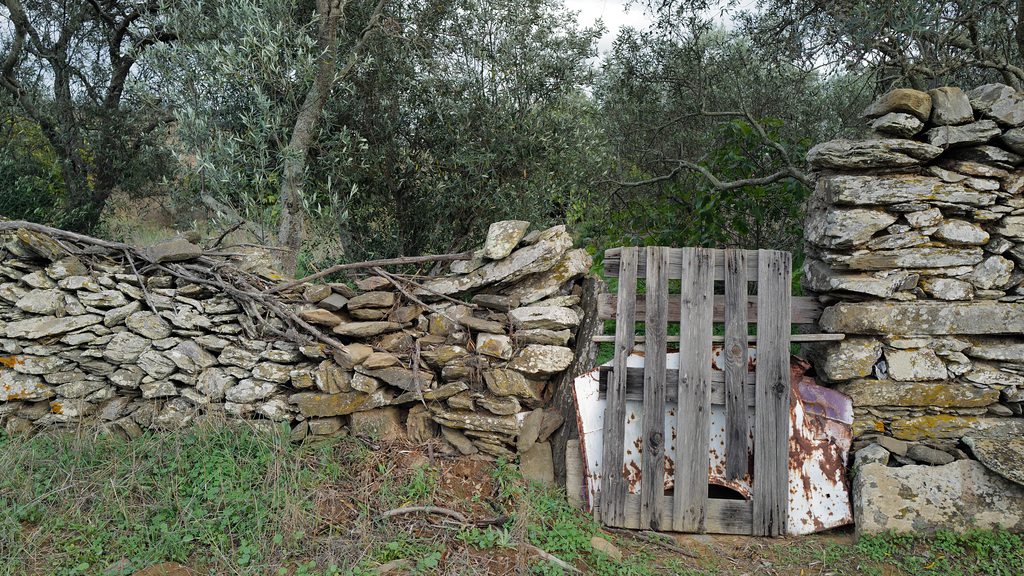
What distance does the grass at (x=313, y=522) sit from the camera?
3248 millimetres

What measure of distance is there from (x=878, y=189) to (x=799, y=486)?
2170 millimetres

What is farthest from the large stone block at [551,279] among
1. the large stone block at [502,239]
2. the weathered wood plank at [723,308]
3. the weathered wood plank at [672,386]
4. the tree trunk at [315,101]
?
the tree trunk at [315,101]

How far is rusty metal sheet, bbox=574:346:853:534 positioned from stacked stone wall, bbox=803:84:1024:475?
7.8 inches

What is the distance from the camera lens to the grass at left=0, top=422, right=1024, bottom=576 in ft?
10.7

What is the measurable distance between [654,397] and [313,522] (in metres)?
2.39

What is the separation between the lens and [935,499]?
3801 mm

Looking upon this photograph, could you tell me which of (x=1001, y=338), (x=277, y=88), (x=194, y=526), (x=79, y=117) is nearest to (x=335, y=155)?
(x=277, y=88)

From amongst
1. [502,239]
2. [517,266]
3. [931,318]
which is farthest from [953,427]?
[502,239]

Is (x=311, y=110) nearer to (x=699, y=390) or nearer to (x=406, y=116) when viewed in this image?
(x=406, y=116)

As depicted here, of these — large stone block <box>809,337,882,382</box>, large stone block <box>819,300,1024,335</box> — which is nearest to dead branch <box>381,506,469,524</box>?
large stone block <box>809,337,882,382</box>

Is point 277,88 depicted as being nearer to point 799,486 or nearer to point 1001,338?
point 799,486

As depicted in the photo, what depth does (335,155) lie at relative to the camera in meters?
6.52

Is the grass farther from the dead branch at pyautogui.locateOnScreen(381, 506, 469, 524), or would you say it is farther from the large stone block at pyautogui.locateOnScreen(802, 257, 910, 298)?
the large stone block at pyautogui.locateOnScreen(802, 257, 910, 298)

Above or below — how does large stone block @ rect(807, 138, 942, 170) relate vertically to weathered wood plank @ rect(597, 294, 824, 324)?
above
